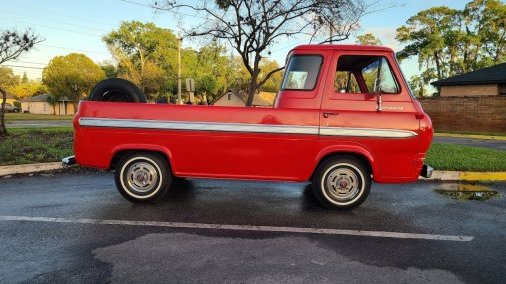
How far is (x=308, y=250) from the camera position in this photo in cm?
388

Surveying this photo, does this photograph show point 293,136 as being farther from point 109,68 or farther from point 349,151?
point 109,68

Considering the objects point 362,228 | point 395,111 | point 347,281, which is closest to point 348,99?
point 395,111

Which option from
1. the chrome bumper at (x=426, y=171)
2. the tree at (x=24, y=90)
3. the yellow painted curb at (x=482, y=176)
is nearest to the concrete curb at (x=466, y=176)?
the yellow painted curb at (x=482, y=176)

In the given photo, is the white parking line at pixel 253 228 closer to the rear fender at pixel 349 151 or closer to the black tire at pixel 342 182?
the black tire at pixel 342 182

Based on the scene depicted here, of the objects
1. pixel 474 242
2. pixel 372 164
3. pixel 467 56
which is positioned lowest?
pixel 474 242

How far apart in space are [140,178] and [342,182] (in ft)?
10.0

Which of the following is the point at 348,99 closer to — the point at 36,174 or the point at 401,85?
the point at 401,85

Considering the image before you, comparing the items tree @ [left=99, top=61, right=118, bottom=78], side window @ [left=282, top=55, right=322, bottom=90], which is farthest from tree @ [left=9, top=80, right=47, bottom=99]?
side window @ [left=282, top=55, right=322, bottom=90]

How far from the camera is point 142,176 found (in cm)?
560

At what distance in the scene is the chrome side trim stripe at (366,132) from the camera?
17.0ft

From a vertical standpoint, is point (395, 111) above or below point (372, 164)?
above

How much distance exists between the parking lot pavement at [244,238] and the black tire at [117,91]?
63.9 inches

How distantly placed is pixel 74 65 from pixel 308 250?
222 feet

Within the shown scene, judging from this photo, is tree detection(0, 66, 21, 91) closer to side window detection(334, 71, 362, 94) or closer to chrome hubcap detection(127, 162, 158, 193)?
chrome hubcap detection(127, 162, 158, 193)
